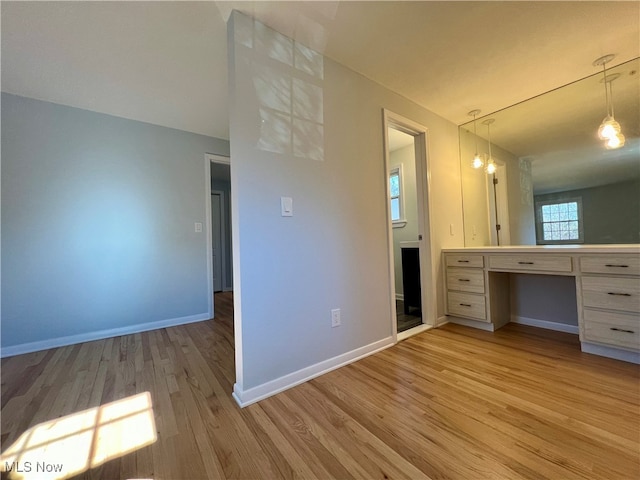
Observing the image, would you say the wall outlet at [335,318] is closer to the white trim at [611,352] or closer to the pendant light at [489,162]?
the white trim at [611,352]

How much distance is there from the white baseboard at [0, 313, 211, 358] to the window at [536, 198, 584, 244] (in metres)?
4.20

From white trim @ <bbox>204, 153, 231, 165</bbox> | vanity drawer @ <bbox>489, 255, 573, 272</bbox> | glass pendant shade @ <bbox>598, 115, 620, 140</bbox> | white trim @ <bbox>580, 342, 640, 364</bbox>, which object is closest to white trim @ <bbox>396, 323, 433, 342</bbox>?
vanity drawer @ <bbox>489, 255, 573, 272</bbox>

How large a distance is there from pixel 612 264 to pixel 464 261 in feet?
3.36

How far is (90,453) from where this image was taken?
1.10m

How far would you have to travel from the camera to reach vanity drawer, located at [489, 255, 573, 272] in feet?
6.65

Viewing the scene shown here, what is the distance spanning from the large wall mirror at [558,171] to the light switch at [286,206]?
2.53 meters

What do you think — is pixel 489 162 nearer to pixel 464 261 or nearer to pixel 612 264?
pixel 464 261

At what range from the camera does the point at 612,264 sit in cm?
181

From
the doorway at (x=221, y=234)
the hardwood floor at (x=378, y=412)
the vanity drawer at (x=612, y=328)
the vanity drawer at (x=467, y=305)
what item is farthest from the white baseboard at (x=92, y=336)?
the vanity drawer at (x=612, y=328)

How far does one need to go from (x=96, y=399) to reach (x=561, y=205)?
4.40 m

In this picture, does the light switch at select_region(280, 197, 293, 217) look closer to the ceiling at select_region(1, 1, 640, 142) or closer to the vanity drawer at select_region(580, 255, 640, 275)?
the ceiling at select_region(1, 1, 640, 142)

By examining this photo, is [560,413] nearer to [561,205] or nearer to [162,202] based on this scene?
[561,205]

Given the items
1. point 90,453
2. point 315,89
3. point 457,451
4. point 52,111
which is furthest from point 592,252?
point 52,111

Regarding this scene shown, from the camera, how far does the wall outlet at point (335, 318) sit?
6.03 ft
